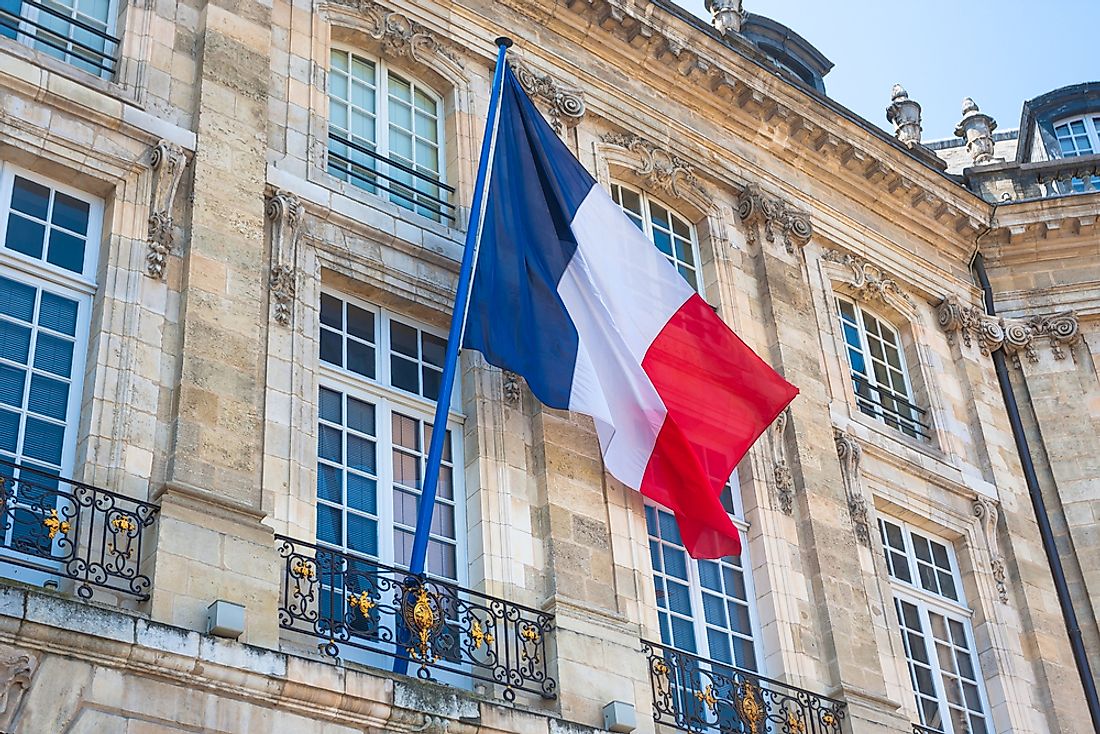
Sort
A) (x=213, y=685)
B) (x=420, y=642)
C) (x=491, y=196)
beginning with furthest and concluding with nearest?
1. (x=491, y=196)
2. (x=420, y=642)
3. (x=213, y=685)

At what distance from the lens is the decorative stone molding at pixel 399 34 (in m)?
10.9

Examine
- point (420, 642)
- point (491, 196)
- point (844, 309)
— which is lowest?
point (420, 642)

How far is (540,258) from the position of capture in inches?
393

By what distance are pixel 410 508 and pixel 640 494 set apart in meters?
1.58

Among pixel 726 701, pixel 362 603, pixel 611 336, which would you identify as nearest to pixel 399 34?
pixel 611 336

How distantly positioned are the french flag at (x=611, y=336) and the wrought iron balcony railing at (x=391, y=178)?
1.96 feet

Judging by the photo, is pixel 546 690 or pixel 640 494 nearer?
pixel 546 690

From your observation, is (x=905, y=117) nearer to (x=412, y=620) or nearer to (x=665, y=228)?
(x=665, y=228)

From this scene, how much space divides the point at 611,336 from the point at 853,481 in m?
2.59

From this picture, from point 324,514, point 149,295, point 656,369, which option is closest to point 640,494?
point 656,369

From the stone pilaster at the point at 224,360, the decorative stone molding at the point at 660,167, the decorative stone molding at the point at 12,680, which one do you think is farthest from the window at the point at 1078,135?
the decorative stone molding at the point at 12,680

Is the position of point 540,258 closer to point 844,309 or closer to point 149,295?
point 149,295

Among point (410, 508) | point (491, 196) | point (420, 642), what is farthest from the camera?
point (491, 196)

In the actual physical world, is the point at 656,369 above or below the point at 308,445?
above
